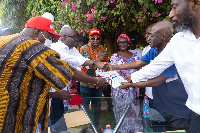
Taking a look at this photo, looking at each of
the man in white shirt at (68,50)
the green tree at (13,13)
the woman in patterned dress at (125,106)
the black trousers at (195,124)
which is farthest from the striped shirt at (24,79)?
the green tree at (13,13)

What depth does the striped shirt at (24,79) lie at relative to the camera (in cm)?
138

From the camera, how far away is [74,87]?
15.1 ft

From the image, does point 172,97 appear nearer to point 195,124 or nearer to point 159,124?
point 159,124

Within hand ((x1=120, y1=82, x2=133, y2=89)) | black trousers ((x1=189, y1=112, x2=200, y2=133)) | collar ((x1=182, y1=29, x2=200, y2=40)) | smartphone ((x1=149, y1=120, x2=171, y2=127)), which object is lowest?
smartphone ((x1=149, y1=120, x2=171, y2=127))

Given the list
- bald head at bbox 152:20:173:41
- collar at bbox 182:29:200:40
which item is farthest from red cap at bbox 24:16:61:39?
bald head at bbox 152:20:173:41

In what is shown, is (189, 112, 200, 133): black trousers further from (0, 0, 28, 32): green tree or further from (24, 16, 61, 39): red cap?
(0, 0, 28, 32): green tree

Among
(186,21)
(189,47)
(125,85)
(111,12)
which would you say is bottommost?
(125,85)

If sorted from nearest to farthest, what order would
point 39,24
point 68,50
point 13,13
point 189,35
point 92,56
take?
1. point 189,35
2. point 39,24
3. point 68,50
4. point 92,56
5. point 13,13

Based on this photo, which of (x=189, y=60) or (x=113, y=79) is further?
(x=113, y=79)

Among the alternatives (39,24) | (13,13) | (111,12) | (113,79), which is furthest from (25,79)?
(13,13)

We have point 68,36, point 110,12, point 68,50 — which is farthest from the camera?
point 110,12

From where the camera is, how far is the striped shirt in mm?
1382

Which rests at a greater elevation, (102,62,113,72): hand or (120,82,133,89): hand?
(102,62,113,72): hand

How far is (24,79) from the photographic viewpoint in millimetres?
1435
